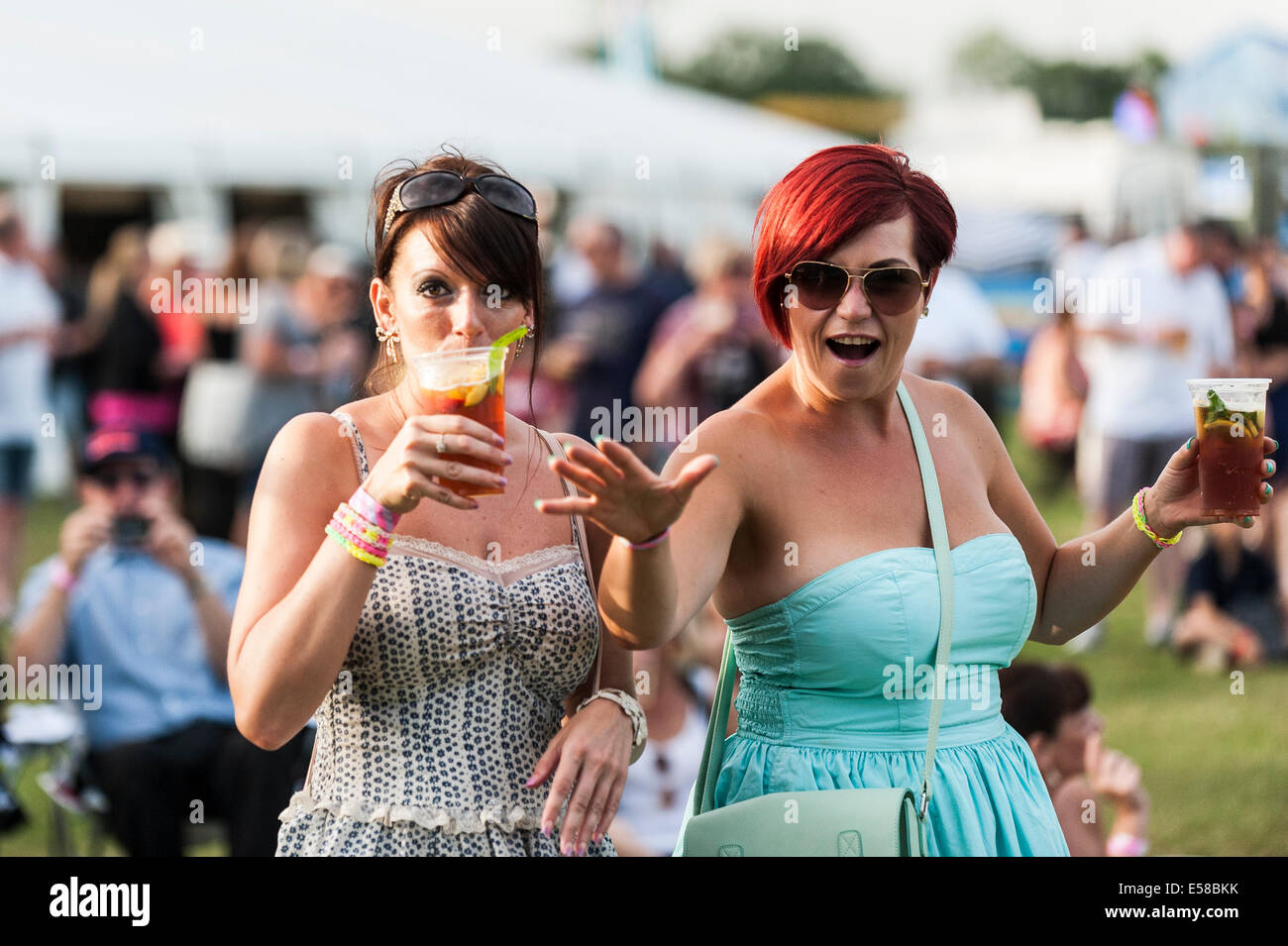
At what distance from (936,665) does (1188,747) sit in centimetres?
477

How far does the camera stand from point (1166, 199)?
16.5 metres

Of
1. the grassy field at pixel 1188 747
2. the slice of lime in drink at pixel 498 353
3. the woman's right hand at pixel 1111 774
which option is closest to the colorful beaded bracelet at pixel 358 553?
the slice of lime in drink at pixel 498 353

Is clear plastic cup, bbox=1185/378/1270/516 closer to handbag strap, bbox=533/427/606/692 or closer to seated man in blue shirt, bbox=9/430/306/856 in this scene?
handbag strap, bbox=533/427/606/692

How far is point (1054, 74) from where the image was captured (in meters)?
87.6

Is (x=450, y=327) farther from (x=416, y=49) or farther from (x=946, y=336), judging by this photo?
(x=416, y=49)

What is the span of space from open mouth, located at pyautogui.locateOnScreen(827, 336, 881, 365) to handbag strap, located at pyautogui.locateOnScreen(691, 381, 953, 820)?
254 mm

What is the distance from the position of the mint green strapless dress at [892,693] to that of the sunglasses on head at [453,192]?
0.78m

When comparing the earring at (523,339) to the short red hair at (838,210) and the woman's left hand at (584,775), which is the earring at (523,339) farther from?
the woman's left hand at (584,775)

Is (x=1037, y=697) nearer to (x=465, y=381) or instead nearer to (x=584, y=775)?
(x=584, y=775)

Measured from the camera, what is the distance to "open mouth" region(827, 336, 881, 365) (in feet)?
8.22

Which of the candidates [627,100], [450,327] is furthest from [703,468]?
[627,100]

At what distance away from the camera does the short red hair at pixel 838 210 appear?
2.46 meters

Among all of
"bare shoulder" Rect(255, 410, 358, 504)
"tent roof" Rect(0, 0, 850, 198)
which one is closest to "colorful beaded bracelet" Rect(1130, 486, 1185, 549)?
"bare shoulder" Rect(255, 410, 358, 504)

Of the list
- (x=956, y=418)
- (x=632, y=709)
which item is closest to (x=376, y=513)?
(x=632, y=709)
